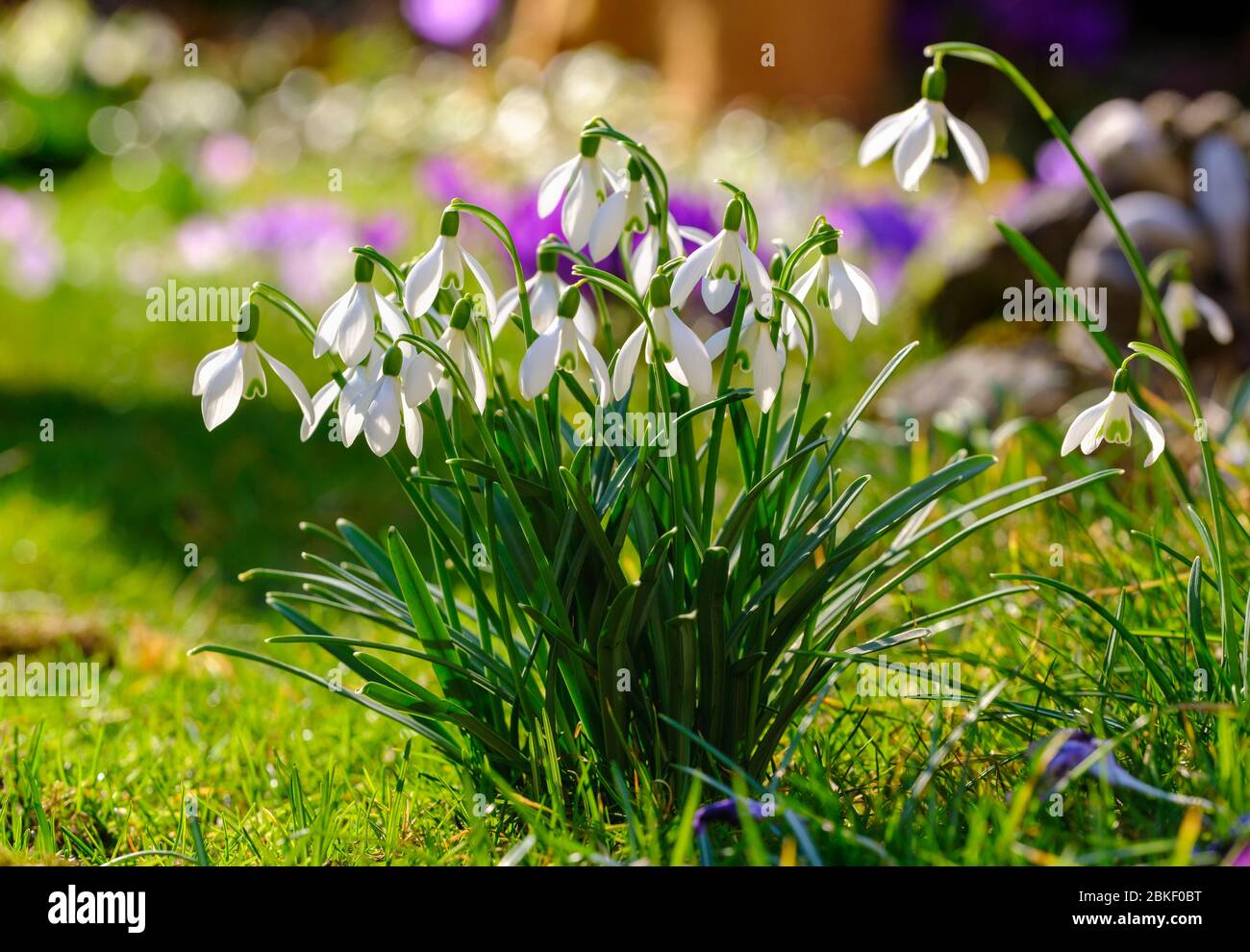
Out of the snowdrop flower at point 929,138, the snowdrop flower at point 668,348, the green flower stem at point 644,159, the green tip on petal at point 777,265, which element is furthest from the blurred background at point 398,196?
the snowdrop flower at point 668,348

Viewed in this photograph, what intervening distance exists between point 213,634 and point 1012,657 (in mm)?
1910

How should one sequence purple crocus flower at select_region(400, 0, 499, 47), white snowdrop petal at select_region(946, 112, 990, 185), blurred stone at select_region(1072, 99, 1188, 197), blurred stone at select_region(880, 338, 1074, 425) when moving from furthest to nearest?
purple crocus flower at select_region(400, 0, 499, 47), blurred stone at select_region(1072, 99, 1188, 197), blurred stone at select_region(880, 338, 1074, 425), white snowdrop petal at select_region(946, 112, 990, 185)

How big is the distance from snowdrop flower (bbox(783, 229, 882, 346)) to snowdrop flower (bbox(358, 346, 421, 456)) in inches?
20.5

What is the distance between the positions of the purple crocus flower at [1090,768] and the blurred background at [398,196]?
4.43 ft

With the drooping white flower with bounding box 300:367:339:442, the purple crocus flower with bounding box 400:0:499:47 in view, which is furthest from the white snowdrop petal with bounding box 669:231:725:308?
the purple crocus flower with bounding box 400:0:499:47

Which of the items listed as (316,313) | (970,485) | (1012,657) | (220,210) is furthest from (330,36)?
(1012,657)

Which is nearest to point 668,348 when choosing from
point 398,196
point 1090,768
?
point 1090,768

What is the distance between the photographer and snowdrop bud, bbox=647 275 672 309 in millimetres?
1636

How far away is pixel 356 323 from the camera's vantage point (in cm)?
165

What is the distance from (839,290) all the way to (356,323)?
60cm

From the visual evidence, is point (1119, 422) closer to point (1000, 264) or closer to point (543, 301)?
point (543, 301)

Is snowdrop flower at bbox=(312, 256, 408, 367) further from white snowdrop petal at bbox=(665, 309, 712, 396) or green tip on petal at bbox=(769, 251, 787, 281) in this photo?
green tip on petal at bbox=(769, 251, 787, 281)

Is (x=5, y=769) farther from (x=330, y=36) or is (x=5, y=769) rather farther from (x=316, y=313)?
(x=330, y=36)

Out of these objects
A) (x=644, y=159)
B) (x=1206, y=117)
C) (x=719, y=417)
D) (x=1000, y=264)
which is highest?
(x=1206, y=117)
